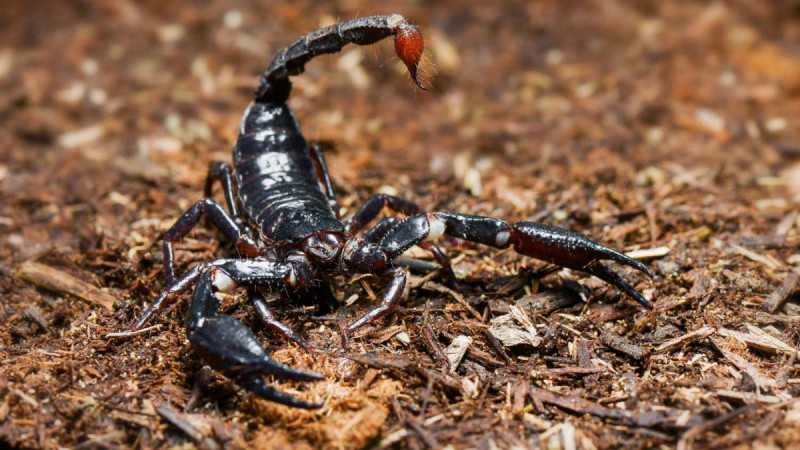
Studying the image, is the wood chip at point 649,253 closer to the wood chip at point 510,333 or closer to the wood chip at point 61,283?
the wood chip at point 510,333

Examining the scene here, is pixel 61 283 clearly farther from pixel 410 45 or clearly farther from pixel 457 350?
pixel 410 45

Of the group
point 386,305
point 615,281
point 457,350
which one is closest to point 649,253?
point 615,281

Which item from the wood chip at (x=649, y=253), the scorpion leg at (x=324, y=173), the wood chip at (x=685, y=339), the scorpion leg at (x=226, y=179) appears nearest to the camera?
the wood chip at (x=685, y=339)

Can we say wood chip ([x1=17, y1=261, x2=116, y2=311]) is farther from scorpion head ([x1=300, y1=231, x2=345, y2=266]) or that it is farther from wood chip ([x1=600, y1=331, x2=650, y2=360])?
wood chip ([x1=600, y1=331, x2=650, y2=360])

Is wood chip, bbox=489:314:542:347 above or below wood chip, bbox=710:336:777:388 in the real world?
above

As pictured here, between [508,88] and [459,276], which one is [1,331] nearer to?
[459,276]

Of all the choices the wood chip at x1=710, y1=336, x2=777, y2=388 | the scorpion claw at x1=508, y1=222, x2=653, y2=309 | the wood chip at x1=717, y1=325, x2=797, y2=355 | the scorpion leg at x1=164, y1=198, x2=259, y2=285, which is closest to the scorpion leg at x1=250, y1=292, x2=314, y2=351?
the scorpion leg at x1=164, y1=198, x2=259, y2=285

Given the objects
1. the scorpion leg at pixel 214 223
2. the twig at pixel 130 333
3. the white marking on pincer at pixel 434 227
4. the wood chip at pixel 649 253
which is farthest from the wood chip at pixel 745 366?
the twig at pixel 130 333
